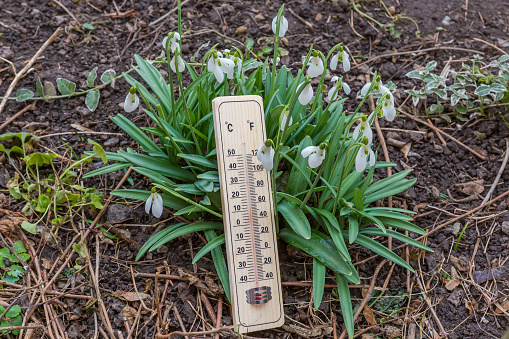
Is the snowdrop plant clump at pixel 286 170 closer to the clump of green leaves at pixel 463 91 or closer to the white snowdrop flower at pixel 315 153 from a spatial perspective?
the white snowdrop flower at pixel 315 153

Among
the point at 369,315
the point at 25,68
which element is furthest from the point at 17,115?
the point at 369,315

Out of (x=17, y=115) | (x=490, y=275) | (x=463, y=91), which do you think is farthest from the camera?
(x=463, y=91)

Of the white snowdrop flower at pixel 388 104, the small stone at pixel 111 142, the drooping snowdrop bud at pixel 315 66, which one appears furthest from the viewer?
the small stone at pixel 111 142

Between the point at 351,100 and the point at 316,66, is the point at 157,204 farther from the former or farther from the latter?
the point at 351,100

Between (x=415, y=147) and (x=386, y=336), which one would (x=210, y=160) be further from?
(x=415, y=147)

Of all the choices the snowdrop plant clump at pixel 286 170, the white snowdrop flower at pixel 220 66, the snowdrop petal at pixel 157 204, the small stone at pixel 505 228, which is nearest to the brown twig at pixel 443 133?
the small stone at pixel 505 228

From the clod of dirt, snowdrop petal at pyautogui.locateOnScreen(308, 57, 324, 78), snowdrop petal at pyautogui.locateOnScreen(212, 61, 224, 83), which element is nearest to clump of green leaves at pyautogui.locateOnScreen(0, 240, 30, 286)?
the clod of dirt
